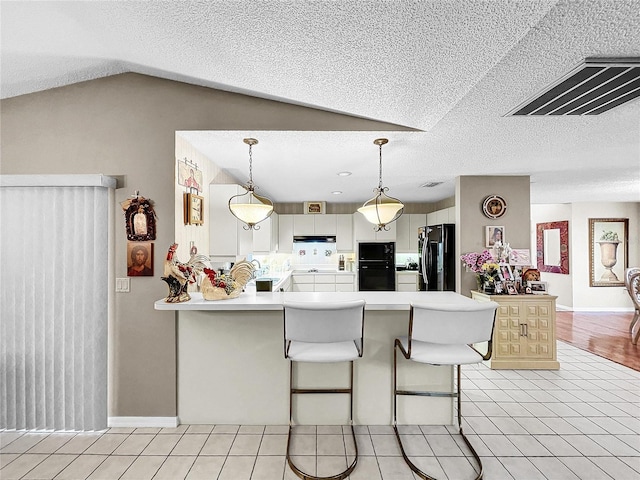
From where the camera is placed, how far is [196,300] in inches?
95.7

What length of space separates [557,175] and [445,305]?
3357 millimetres

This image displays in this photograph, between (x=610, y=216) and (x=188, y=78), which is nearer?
(x=188, y=78)

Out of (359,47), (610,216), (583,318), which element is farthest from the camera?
(610,216)

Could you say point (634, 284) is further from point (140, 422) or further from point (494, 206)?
point (140, 422)

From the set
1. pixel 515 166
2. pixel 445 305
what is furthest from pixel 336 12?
pixel 515 166

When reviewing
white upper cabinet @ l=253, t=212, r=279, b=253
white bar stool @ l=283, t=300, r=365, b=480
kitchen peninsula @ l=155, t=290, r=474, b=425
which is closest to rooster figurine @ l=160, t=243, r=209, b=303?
kitchen peninsula @ l=155, t=290, r=474, b=425

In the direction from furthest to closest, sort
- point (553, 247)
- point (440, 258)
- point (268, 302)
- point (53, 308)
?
1. point (553, 247)
2. point (440, 258)
3. point (53, 308)
4. point (268, 302)

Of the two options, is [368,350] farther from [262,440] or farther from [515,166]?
[515,166]

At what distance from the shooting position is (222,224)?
3305 millimetres

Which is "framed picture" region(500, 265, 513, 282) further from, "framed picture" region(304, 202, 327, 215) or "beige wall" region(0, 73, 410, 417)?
"framed picture" region(304, 202, 327, 215)

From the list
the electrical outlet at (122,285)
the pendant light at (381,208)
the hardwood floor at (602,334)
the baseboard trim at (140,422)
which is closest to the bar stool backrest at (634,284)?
the hardwood floor at (602,334)

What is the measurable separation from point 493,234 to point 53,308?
15.1 feet

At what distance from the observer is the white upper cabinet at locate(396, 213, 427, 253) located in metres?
6.64

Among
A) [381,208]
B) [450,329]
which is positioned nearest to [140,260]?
[381,208]
